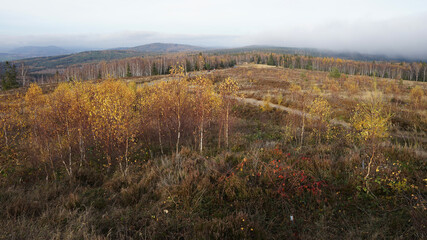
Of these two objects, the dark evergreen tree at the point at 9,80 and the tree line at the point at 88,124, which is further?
the dark evergreen tree at the point at 9,80

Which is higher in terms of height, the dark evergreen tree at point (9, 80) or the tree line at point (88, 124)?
the dark evergreen tree at point (9, 80)

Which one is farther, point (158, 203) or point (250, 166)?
point (250, 166)

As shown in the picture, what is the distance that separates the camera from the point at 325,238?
12.8ft

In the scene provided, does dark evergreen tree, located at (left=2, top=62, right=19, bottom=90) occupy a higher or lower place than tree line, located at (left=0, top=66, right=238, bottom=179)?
higher

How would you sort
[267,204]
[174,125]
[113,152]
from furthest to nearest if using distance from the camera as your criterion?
[174,125] < [113,152] < [267,204]

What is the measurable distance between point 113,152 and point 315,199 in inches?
312

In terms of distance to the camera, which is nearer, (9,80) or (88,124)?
(88,124)

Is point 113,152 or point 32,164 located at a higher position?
point 113,152

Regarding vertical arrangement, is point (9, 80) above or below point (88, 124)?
above

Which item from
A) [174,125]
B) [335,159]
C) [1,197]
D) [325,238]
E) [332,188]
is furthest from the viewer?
[174,125]

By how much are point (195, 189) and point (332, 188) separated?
12.6 ft

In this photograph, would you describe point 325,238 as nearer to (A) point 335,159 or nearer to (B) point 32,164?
(A) point 335,159

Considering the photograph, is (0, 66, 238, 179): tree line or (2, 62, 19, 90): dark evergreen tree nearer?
(0, 66, 238, 179): tree line

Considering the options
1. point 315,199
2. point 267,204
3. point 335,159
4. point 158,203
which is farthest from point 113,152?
point 335,159
